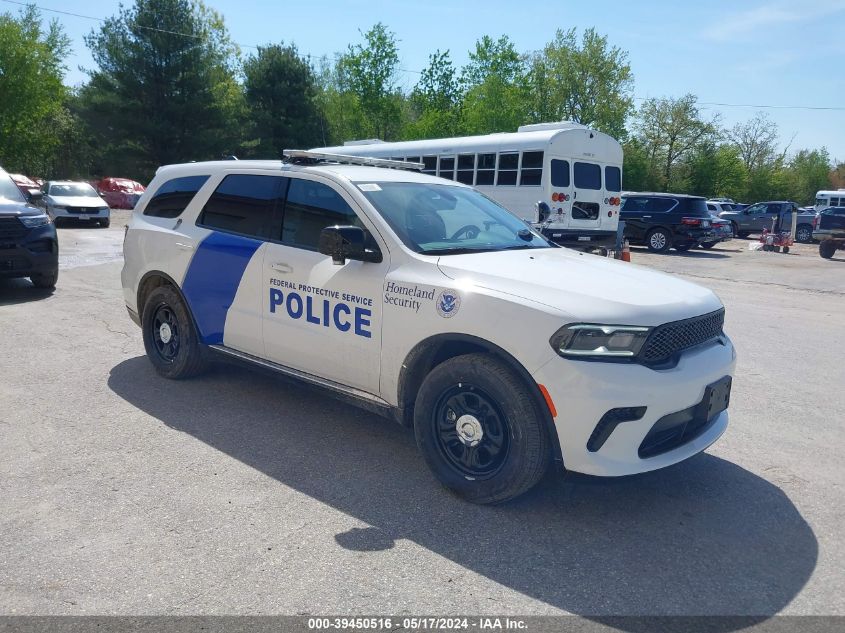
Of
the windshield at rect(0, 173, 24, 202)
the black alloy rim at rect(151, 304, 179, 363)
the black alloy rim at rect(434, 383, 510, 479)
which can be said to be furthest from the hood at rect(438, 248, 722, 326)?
the windshield at rect(0, 173, 24, 202)

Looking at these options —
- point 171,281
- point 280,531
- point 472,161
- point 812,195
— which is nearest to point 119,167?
point 472,161

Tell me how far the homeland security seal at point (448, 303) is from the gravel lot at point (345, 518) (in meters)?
1.00

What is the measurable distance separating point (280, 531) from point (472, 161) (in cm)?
1445

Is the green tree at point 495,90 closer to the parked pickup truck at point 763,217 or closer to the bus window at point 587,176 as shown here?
the parked pickup truck at point 763,217

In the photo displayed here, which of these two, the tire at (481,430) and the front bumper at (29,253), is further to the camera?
the front bumper at (29,253)

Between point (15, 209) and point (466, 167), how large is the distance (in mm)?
10407

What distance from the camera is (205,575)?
3.00 m

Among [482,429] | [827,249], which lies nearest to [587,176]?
[827,249]

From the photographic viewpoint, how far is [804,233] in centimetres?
2875

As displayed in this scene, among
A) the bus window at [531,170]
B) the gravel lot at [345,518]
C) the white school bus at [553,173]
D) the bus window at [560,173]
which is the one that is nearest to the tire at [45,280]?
the gravel lot at [345,518]

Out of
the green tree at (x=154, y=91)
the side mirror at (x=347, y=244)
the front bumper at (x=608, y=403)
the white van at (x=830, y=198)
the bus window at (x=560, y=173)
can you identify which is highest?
the green tree at (x=154, y=91)

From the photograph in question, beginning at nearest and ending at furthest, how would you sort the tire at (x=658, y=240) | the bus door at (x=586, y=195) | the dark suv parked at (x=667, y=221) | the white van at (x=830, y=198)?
the bus door at (x=586, y=195) < the dark suv parked at (x=667, y=221) < the tire at (x=658, y=240) < the white van at (x=830, y=198)

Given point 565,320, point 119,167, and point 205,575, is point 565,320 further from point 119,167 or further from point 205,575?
point 119,167

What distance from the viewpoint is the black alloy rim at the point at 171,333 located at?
Answer: 18.7 feet
